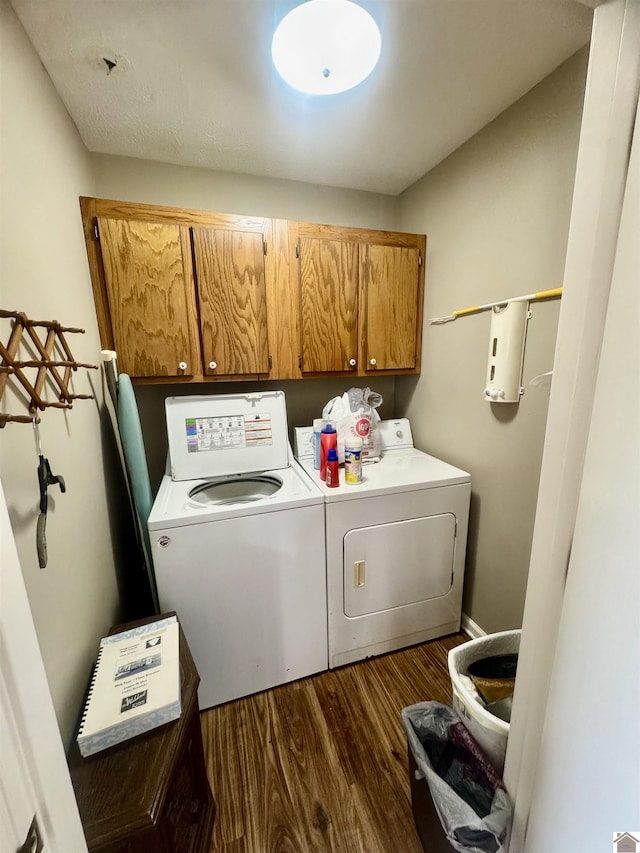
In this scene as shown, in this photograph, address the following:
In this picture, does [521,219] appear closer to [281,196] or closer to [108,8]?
[281,196]

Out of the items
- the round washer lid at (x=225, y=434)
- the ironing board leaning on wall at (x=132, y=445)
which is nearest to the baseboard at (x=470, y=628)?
the round washer lid at (x=225, y=434)

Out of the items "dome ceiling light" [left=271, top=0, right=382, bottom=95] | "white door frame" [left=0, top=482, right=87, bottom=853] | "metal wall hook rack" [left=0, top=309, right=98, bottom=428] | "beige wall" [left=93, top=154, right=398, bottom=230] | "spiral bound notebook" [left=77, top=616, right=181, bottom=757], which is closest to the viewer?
"white door frame" [left=0, top=482, right=87, bottom=853]

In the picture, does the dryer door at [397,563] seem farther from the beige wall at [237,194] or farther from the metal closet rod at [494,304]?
the beige wall at [237,194]

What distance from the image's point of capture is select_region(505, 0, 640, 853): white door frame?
1.73ft

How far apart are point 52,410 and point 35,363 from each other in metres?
0.22

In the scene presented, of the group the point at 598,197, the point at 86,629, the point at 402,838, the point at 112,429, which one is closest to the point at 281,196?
the point at 112,429

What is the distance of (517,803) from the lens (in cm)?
82

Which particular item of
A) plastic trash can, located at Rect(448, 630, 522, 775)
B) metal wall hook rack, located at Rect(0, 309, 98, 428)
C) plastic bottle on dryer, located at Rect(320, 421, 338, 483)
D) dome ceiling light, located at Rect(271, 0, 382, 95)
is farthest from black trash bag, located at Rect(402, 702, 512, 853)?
dome ceiling light, located at Rect(271, 0, 382, 95)

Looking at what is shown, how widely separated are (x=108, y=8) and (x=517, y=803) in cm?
247

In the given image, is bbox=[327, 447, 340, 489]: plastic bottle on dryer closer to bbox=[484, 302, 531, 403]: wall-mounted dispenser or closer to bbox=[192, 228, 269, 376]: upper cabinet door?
bbox=[192, 228, 269, 376]: upper cabinet door

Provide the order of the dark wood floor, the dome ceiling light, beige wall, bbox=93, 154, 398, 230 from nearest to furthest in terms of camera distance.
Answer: the dome ceiling light < the dark wood floor < beige wall, bbox=93, 154, 398, 230

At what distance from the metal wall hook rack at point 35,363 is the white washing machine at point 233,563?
609mm

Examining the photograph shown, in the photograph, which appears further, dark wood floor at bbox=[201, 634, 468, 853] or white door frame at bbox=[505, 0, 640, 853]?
dark wood floor at bbox=[201, 634, 468, 853]

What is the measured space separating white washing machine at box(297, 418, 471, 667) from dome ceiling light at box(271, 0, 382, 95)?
159 cm
